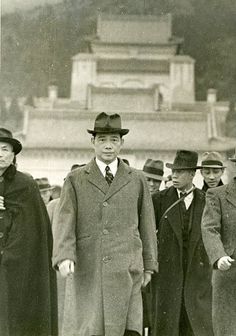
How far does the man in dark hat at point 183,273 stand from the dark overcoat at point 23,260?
1.09 m

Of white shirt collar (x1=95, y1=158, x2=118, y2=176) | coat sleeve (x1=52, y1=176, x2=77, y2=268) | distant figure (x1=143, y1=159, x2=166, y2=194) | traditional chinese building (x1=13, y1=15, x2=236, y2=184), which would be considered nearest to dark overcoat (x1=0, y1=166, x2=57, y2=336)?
coat sleeve (x1=52, y1=176, x2=77, y2=268)

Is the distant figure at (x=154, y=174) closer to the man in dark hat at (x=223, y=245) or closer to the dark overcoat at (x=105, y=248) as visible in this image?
the man in dark hat at (x=223, y=245)

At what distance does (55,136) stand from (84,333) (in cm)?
911

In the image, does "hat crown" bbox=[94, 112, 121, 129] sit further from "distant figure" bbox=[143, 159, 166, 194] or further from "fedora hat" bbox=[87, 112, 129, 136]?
"distant figure" bbox=[143, 159, 166, 194]

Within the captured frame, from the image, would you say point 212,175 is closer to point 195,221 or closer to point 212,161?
point 212,161

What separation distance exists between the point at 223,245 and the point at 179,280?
3.49ft

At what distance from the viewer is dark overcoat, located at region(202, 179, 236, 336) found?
552 cm

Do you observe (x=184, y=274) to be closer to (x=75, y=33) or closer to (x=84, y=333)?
(x=84, y=333)

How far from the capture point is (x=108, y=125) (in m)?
5.40

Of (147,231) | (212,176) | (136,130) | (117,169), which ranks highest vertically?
(136,130)

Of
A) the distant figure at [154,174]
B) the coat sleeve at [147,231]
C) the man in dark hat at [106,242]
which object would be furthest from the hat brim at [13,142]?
the distant figure at [154,174]

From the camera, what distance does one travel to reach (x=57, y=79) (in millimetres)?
13188

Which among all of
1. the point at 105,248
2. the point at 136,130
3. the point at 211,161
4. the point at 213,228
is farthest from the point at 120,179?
the point at 136,130

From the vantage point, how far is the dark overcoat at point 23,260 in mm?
5918
